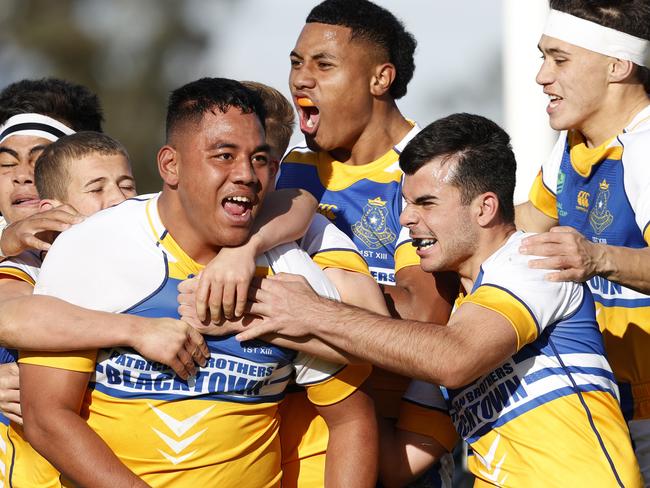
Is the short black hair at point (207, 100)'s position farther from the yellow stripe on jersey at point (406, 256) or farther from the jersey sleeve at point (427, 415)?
the jersey sleeve at point (427, 415)

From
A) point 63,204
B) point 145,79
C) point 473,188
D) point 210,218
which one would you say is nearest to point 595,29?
point 473,188

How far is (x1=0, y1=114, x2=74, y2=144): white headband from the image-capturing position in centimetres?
606

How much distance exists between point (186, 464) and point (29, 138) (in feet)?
8.18

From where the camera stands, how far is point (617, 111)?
215 inches

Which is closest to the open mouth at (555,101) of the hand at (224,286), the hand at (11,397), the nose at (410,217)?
the nose at (410,217)

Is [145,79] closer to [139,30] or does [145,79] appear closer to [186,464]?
[139,30]

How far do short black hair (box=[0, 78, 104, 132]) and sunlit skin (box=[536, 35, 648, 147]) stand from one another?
2.60 m

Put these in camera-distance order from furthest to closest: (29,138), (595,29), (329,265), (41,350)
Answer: (29,138) → (595,29) → (329,265) → (41,350)

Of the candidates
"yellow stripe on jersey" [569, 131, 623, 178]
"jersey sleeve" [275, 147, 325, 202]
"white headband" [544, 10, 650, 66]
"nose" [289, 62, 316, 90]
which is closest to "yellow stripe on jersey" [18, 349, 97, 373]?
"jersey sleeve" [275, 147, 325, 202]

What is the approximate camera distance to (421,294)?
198 inches

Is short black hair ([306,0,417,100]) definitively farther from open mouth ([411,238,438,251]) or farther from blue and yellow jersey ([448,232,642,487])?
blue and yellow jersey ([448,232,642,487])

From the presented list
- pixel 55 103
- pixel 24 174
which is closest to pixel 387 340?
pixel 24 174

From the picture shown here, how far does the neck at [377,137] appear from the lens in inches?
226

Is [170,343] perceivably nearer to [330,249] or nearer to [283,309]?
[283,309]
